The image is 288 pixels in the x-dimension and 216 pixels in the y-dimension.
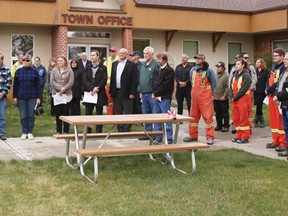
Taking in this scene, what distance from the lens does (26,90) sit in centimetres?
996

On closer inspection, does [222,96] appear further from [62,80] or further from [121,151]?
[121,151]

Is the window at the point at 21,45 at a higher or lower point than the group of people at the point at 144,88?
higher

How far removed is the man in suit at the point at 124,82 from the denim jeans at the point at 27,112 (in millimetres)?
1708

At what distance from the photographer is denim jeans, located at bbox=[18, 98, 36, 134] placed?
32.9 feet

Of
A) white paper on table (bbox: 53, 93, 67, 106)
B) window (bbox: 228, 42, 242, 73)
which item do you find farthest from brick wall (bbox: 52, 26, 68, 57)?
window (bbox: 228, 42, 242, 73)

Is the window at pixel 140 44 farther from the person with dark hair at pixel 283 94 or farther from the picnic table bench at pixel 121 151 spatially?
the picnic table bench at pixel 121 151

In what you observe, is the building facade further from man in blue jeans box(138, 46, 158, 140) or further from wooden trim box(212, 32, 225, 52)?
man in blue jeans box(138, 46, 158, 140)

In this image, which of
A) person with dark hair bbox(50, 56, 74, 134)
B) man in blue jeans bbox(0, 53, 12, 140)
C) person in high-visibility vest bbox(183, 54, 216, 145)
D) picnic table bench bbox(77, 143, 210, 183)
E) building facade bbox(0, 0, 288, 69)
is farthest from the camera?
building facade bbox(0, 0, 288, 69)

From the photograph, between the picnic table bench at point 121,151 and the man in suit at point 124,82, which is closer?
the picnic table bench at point 121,151

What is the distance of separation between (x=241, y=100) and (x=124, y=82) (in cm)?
Answer: 242

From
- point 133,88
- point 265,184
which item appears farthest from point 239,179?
point 133,88

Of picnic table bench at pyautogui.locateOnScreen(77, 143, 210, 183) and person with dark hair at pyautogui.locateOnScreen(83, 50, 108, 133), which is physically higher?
person with dark hair at pyautogui.locateOnScreen(83, 50, 108, 133)

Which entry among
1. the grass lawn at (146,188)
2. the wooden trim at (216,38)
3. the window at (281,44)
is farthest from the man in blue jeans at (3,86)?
the window at (281,44)

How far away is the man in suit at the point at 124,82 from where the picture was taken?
32.6 feet
